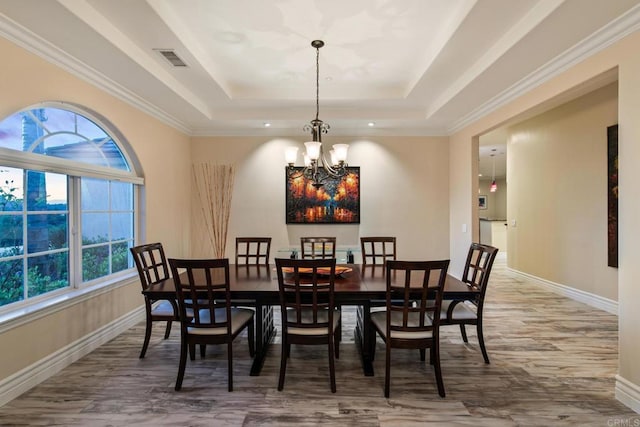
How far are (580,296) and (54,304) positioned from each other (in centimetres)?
625

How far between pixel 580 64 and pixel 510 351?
258 cm

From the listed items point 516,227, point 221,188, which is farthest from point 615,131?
point 221,188

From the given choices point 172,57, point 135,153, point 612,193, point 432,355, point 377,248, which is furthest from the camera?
point 377,248

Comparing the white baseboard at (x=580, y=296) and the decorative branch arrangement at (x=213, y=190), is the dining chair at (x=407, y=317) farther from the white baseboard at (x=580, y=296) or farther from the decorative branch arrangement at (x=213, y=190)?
the decorative branch arrangement at (x=213, y=190)

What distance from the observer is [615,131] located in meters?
4.11

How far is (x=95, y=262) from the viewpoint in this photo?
335 centimetres

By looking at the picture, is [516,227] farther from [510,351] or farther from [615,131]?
[510,351]

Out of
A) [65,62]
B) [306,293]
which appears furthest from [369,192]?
[65,62]

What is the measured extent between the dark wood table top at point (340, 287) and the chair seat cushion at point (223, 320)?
0.77 feet

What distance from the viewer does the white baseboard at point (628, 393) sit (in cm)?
215

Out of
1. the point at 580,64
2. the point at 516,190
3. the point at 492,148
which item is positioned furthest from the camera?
the point at 492,148

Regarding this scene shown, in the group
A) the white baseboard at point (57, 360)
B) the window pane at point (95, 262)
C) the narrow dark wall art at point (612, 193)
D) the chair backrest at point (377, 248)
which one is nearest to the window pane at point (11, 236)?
the window pane at point (95, 262)

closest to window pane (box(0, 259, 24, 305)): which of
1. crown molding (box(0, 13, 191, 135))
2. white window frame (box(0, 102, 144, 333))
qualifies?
white window frame (box(0, 102, 144, 333))

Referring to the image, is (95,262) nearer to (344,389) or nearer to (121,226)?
(121,226)
